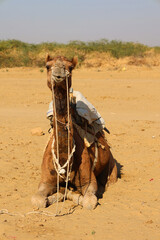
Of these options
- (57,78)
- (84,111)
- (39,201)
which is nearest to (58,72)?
(57,78)

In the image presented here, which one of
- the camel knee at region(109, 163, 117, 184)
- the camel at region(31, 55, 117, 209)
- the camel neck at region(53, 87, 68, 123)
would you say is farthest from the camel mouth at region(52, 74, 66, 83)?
the camel knee at region(109, 163, 117, 184)

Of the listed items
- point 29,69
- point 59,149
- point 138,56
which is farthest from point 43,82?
point 59,149

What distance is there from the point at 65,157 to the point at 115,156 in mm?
3710

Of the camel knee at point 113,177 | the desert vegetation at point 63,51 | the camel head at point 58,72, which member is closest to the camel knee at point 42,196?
the camel knee at point 113,177

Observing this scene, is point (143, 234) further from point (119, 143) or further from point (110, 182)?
point (119, 143)

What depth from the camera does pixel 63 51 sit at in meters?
32.6

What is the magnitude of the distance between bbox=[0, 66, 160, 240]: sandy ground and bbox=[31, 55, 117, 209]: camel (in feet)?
0.66

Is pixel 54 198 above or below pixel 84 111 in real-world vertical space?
below

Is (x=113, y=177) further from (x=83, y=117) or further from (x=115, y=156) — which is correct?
(x=115, y=156)

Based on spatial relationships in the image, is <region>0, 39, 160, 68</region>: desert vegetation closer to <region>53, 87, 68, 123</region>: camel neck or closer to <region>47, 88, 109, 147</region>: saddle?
<region>47, 88, 109, 147</region>: saddle

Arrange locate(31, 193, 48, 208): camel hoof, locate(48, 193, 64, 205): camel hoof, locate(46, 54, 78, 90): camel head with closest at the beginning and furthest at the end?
1. locate(46, 54, 78, 90): camel head
2. locate(31, 193, 48, 208): camel hoof
3. locate(48, 193, 64, 205): camel hoof

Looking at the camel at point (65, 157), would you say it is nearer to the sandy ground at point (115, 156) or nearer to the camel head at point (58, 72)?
the camel head at point (58, 72)

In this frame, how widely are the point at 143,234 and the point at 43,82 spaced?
16567mm

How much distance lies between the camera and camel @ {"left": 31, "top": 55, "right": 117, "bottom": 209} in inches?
213
